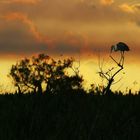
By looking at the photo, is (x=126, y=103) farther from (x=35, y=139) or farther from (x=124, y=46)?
(x=124, y=46)

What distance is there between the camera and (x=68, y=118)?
8.66 metres

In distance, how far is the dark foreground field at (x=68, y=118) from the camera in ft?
26.3

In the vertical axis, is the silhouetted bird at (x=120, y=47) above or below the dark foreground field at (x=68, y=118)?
above

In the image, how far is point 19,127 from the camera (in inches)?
335

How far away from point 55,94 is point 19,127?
2.11 metres

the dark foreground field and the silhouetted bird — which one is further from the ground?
the silhouetted bird

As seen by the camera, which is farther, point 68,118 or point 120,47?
point 120,47

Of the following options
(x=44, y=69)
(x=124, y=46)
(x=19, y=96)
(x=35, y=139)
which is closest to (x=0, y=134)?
(x=35, y=139)

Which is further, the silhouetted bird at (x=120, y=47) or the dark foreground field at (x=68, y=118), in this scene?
the silhouetted bird at (x=120, y=47)

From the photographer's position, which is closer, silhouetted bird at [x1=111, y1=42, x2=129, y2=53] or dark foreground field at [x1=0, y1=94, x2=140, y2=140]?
dark foreground field at [x1=0, y1=94, x2=140, y2=140]

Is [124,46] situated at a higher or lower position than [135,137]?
higher

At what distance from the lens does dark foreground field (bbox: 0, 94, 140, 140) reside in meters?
8.03

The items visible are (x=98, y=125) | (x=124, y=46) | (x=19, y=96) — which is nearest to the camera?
(x=98, y=125)

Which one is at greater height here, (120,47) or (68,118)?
(120,47)
